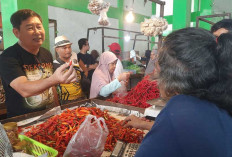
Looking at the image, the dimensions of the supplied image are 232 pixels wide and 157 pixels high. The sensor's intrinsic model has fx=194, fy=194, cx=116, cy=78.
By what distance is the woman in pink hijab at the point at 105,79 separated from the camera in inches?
120

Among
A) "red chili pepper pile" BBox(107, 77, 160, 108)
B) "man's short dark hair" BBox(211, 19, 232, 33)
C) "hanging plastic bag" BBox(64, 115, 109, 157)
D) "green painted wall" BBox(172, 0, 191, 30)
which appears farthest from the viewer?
"green painted wall" BBox(172, 0, 191, 30)

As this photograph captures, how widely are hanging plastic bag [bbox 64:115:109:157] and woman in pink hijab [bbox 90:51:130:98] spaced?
1.56 m

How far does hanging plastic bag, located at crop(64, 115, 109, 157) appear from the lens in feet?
4.44

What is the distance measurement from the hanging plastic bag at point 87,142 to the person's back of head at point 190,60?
0.74 m

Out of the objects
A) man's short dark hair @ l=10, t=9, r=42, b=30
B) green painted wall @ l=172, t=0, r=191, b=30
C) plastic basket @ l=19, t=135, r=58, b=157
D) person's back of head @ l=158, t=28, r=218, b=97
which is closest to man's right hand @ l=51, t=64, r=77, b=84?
plastic basket @ l=19, t=135, r=58, b=157

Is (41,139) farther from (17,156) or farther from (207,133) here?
(207,133)

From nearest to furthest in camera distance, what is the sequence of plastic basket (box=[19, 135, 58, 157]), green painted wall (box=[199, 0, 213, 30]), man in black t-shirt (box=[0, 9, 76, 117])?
plastic basket (box=[19, 135, 58, 157])
man in black t-shirt (box=[0, 9, 76, 117])
green painted wall (box=[199, 0, 213, 30])

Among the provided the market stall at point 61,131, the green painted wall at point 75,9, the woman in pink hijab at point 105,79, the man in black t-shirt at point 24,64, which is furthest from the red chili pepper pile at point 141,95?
the green painted wall at point 75,9

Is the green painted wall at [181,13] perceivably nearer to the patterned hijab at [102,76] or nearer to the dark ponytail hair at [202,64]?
the patterned hijab at [102,76]

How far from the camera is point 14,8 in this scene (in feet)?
12.2

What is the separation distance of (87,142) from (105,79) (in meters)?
Answer: 2.05

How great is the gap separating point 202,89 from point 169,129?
0.26m

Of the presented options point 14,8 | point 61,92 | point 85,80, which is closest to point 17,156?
point 61,92

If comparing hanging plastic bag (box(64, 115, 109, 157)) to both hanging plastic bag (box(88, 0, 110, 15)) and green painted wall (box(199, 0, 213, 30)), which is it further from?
green painted wall (box(199, 0, 213, 30))
